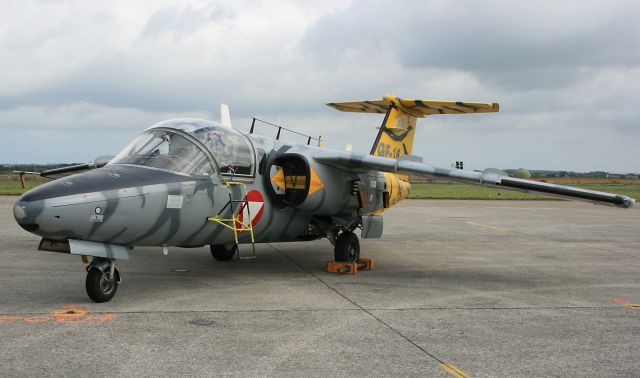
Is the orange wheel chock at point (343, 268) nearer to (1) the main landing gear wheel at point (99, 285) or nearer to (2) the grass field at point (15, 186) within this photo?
(1) the main landing gear wheel at point (99, 285)

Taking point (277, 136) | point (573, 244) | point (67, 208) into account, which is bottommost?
point (573, 244)

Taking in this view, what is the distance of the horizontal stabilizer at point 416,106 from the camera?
12.3 meters

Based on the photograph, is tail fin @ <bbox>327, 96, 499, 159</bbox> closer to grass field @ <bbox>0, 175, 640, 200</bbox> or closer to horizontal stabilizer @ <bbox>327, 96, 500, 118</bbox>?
horizontal stabilizer @ <bbox>327, 96, 500, 118</bbox>

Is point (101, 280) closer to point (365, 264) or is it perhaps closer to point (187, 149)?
point (187, 149)

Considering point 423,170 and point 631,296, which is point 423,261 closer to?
point 423,170

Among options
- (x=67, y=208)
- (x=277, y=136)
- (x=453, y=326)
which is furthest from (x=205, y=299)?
(x=277, y=136)

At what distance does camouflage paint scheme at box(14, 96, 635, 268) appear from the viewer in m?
7.04

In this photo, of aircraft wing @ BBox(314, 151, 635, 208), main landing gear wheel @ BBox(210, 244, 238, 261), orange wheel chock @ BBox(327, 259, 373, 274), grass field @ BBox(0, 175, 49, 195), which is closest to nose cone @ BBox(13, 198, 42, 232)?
aircraft wing @ BBox(314, 151, 635, 208)

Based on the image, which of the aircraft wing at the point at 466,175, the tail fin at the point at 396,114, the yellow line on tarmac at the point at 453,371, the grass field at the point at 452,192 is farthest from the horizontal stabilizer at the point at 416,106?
the grass field at the point at 452,192

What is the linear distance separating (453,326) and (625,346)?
1858 mm

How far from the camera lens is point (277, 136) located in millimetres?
11359

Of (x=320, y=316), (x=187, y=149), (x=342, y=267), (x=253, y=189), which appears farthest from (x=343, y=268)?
(x=187, y=149)

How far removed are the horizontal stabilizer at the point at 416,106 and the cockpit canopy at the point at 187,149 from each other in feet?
17.3

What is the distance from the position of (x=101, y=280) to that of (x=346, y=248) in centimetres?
499
